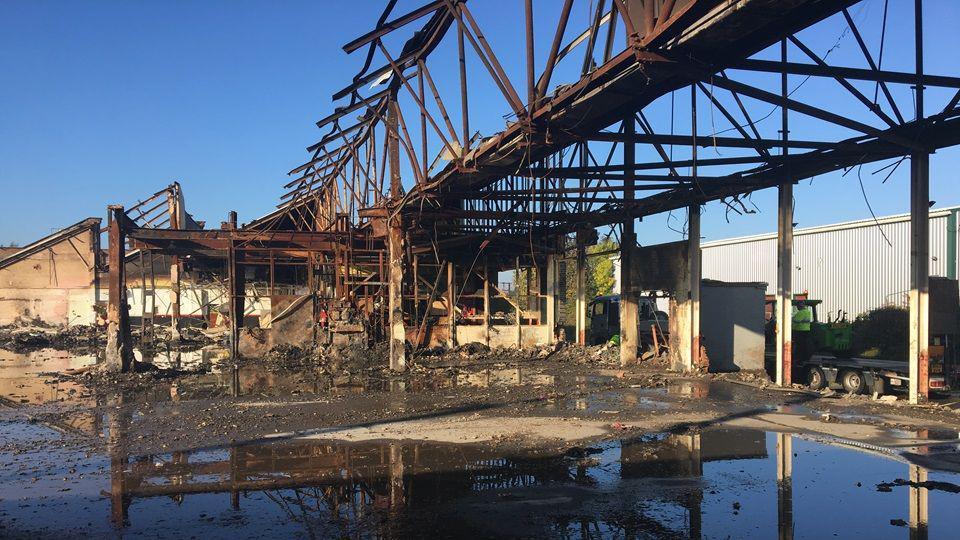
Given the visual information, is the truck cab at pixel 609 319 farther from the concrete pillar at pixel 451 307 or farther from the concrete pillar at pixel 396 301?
the concrete pillar at pixel 396 301

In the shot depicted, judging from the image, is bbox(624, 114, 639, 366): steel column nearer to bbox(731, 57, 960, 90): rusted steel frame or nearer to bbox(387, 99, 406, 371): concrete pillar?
bbox(387, 99, 406, 371): concrete pillar

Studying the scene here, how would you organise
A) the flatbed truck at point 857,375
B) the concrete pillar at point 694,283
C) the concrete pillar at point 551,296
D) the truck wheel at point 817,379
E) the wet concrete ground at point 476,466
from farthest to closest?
the concrete pillar at point 551,296 < the concrete pillar at point 694,283 < the truck wheel at point 817,379 < the flatbed truck at point 857,375 < the wet concrete ground at point 476,466

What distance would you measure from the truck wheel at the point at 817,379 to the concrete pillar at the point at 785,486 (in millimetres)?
6186

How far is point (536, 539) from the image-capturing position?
5508 millimetres

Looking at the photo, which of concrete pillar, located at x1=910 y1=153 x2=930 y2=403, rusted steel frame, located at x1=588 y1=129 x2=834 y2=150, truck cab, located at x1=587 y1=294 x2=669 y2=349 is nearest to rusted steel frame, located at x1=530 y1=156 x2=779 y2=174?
rusted steel frame, located at x1=588 y1=129 x2=834 y2=150

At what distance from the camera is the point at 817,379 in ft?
49.4

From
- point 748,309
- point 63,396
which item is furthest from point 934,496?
point 63,396

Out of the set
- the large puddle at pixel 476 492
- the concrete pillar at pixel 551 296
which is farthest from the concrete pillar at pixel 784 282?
the concrete pillar at pixel 551 296

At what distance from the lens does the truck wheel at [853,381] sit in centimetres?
1411

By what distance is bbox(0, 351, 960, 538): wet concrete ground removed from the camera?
5988 millimetres

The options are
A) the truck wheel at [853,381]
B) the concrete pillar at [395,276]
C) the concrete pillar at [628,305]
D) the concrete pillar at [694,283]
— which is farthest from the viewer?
the concrete pillar at [628,305]

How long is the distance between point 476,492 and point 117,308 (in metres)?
14.4

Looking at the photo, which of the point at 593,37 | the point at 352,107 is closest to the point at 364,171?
the point at 352,107

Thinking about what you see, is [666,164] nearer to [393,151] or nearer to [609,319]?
[393,151]
